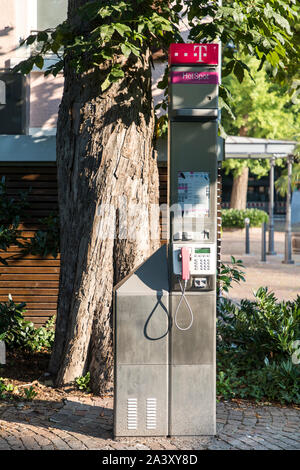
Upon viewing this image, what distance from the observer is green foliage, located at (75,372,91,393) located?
5.82m

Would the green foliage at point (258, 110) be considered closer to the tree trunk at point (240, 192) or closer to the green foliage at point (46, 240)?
the tree trunk at point (240, 192)

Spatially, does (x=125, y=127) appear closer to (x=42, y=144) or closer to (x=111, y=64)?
(x=111, y=64)

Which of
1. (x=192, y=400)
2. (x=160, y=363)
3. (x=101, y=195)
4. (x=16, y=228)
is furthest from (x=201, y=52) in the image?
(x=16, y=228)

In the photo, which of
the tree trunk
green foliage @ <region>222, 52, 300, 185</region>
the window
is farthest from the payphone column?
the tree trunk

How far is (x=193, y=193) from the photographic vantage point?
4.48 m

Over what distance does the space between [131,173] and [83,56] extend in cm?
116

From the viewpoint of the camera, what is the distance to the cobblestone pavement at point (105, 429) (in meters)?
4.47

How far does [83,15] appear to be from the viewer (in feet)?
17.9

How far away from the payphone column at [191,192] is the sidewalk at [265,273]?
376 centimetres

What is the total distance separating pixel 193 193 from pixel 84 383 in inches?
91.5

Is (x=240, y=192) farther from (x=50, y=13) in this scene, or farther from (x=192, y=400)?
(x=192, y=400)

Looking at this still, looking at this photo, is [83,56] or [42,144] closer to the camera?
[83,56]

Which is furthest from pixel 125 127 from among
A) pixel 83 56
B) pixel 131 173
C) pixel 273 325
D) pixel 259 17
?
pixel 273 325
